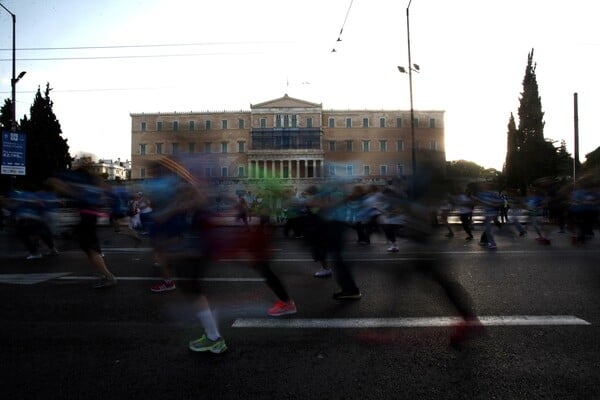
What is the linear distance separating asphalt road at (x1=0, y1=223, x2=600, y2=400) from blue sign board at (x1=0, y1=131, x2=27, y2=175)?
1545 cm

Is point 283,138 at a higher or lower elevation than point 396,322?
higher

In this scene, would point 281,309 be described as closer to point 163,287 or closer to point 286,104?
point 163,287

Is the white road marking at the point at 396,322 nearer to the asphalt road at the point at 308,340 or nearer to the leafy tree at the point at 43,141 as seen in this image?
the asphalt road at the point at 308,340

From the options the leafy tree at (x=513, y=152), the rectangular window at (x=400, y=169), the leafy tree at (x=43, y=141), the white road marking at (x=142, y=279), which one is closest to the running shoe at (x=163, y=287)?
the white road marking at (x=142, y=279)

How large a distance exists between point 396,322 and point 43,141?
5662cm

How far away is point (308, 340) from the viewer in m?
3.99

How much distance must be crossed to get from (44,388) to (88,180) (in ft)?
13.3

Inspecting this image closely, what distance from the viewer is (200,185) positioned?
3.80 m

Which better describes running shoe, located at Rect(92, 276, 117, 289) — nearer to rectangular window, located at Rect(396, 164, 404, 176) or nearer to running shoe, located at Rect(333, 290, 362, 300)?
running shoe, located at Rect(333, 290, 362, 300)

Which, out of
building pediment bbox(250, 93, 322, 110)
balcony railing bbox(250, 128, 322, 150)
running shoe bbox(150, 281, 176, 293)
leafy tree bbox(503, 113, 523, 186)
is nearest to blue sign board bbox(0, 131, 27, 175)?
running shoe bbox(150, 281, 176, 293)

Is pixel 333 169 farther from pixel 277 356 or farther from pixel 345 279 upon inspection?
pixel 277 356

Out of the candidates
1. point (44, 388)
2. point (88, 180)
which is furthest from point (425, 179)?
point (88, 180)

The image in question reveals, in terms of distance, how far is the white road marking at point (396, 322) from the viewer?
439 centimetres

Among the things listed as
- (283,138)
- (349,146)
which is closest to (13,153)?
(349,146)
